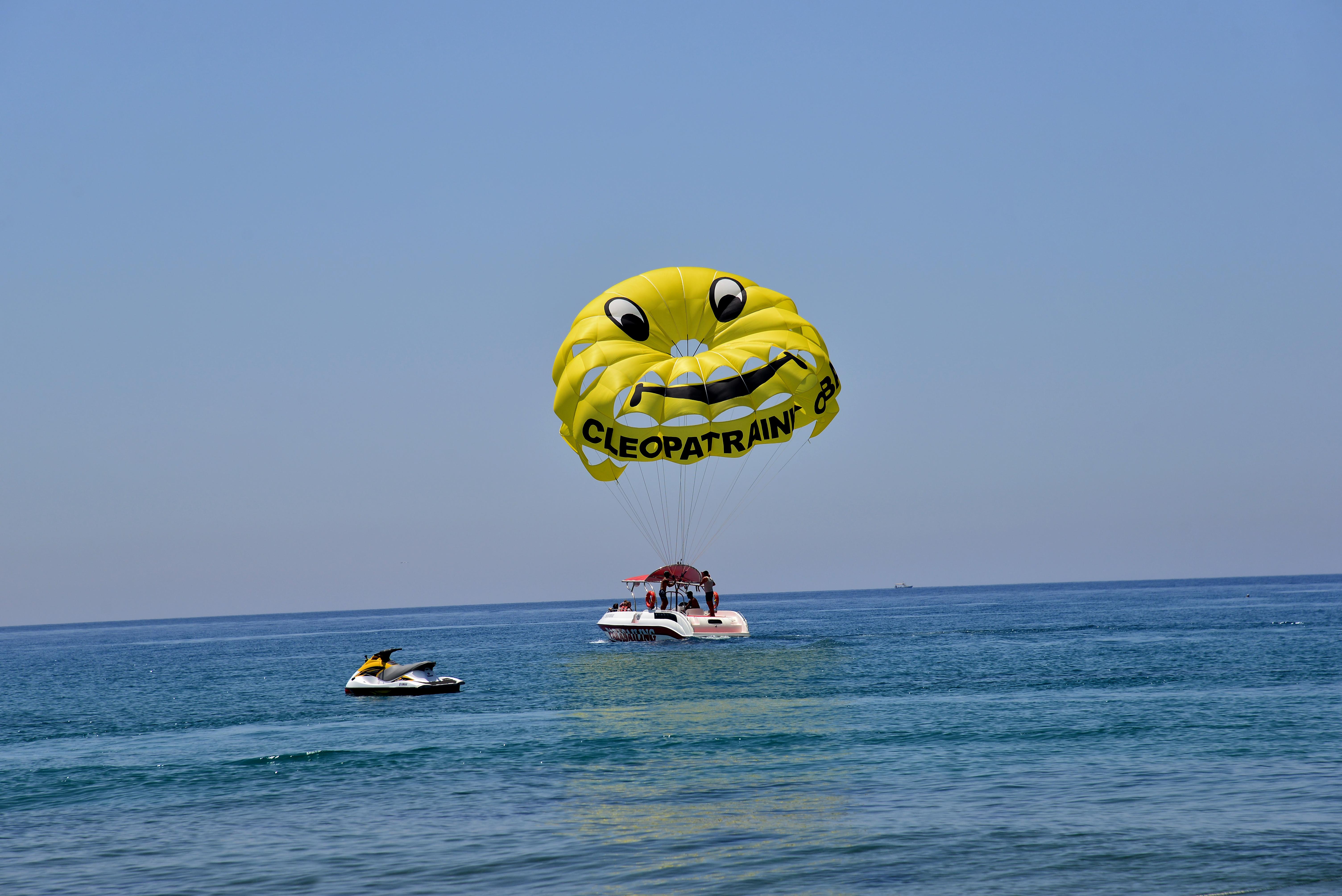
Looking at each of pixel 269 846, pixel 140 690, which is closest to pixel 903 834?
pixel 269 846

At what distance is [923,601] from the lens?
7165 inches

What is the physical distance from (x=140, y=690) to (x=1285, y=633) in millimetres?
49949

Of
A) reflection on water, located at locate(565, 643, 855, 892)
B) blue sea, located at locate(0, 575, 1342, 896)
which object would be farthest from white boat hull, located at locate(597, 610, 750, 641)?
reflection on water, located at locate(565, 643, 855, 892)

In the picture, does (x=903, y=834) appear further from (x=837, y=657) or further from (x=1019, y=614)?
(x=1019, y=614)

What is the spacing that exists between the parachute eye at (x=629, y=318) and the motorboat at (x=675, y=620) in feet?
44.1

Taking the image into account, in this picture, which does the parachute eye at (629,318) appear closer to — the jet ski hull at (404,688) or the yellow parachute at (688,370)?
the yellow parachute at (688,370)

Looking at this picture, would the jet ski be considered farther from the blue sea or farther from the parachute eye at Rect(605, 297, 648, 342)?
the parachute eye at Rect(605, 297, 648, 342)

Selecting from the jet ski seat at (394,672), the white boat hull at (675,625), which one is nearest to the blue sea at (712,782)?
the jet ski seat at (394,672)

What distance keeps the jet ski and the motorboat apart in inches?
479

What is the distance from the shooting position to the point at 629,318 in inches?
1374

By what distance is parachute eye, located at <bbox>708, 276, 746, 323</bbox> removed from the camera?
3531 cm

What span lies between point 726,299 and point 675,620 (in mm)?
14655

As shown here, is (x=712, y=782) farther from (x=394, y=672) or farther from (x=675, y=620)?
(x=675, y=620)

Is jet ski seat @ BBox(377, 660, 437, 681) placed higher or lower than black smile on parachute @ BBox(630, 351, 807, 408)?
lower
